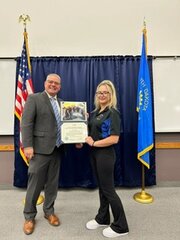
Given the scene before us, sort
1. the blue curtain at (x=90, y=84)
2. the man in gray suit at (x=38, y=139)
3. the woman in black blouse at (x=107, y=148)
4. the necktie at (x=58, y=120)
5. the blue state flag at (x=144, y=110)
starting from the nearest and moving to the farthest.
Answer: the woman in black blouse at (x=107, y=148)
the man in gray suit at (x=38, y=139)
the necktie at (x=58, y=120)
the blue state flag at (x=144, y=110)
the blue curtain at (x=90, y=84)

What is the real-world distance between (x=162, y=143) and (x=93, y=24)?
2017mm

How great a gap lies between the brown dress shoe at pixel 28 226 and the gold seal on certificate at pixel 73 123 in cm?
89

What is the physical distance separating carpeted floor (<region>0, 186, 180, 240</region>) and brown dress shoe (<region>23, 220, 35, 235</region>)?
4 cm

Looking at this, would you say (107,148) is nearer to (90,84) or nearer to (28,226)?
(28,226)

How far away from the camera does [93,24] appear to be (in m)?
2.80

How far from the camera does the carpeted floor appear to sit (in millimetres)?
1847

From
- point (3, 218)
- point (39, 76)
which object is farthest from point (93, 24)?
point (3, 218)

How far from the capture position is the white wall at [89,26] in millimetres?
2779

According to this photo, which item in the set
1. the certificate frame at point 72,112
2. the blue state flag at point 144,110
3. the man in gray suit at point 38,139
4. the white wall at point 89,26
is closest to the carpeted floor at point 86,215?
the man in gray suit at point 38,139

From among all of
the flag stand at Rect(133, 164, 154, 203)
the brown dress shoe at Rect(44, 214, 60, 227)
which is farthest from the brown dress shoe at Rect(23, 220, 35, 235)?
the flag stand at Rect(133, 164, 154, 203)

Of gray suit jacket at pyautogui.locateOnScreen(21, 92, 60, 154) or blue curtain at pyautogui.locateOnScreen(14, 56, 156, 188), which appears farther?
blue curtain at pyautogui.locateOnScreen(14, 56, 156, 188)

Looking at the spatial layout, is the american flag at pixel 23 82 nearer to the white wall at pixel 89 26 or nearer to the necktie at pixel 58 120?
the white wall at pixel 89 26

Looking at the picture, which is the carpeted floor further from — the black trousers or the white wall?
the white wall

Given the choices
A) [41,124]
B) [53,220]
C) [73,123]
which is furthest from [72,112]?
[53,220]
